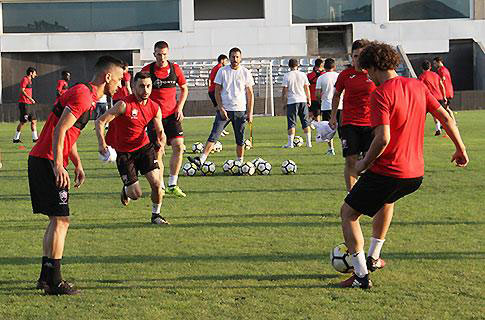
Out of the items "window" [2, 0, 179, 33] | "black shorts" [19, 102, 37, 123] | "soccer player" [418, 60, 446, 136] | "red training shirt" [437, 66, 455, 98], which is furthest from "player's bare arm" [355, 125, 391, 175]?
"window" [2, 0, 179, 33]

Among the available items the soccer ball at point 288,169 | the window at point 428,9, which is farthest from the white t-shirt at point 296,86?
the window at point 428,9

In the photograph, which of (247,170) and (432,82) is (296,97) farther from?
(247,170)

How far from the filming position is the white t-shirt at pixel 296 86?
22.4 m

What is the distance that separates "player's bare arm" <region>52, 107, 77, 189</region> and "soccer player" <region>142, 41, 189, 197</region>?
6136mm

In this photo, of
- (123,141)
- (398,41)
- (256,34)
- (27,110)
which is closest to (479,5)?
(398,41)

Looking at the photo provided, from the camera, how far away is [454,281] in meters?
7.70

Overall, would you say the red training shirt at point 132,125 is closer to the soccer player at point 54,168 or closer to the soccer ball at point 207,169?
the soccer player at point 54,168

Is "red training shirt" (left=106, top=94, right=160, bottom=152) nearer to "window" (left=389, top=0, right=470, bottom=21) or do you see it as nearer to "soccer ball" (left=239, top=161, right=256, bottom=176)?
"soccer ball" (left=239, top=161, right=256, bottom=176)

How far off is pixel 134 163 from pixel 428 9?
131ft

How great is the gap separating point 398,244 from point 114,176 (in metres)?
8.42

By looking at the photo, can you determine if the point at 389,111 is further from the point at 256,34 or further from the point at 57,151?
the point at 256,34

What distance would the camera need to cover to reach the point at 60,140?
731 cm

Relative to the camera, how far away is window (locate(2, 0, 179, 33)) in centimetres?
4788

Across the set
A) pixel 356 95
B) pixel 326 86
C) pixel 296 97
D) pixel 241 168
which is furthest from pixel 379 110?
pixel 296 97
